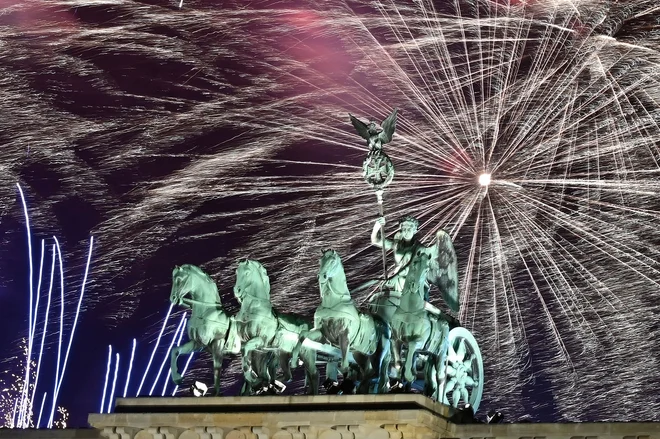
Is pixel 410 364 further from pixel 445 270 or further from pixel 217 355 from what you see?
pixel 217 355

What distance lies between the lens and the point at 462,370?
76.9ft

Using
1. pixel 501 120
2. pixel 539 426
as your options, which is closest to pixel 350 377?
pixel 539 426

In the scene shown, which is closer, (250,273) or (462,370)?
(250,273)

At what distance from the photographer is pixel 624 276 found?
2547cm

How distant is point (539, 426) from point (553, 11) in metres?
5.58

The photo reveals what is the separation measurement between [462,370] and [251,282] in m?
2.98

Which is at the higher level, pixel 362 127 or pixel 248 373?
pixel 362 127

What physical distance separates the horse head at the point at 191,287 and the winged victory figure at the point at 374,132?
292cm

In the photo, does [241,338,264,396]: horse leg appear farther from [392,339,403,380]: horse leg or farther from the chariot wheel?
the chariot wheel

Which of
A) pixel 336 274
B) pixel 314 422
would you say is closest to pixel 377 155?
pixel 336 274

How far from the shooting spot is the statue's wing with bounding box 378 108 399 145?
938 inches

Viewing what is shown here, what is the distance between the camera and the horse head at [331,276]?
2212 cm

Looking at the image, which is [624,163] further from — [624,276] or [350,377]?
[350,377]

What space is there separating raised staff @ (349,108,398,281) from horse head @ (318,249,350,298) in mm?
1763
